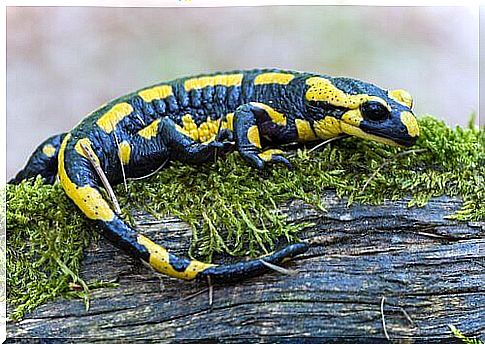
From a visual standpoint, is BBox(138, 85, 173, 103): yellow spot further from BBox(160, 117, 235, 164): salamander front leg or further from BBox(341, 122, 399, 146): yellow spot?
BBox(341, 122, 399, 146): yellow spot

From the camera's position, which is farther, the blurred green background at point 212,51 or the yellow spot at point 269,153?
the blurred green background at point 212,51

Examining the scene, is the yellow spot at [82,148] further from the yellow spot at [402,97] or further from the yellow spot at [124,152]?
the yellow spot at [402,97]

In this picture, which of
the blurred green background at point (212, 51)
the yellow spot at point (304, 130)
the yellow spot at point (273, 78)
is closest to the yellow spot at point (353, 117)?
the yellow spot at point (304, 130)

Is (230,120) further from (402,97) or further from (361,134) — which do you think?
(402,97)

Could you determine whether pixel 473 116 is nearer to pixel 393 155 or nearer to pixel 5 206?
pixel 393 155

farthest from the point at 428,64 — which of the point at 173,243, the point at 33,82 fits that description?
the point at 33,82

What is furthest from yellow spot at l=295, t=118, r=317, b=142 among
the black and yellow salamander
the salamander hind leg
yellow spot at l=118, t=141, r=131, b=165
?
the salamander hind leg
